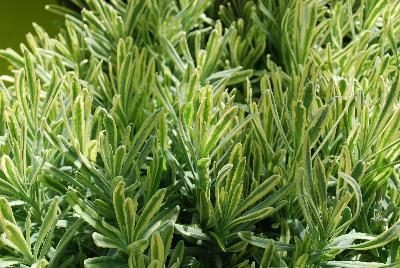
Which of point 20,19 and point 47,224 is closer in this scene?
point 47,224

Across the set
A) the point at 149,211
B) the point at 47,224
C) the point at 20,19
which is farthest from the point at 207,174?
the point at 20,19

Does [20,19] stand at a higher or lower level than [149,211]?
higher

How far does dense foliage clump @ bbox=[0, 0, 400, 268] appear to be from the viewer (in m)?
0.60

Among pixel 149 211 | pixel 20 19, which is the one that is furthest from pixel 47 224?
pixel 20 19

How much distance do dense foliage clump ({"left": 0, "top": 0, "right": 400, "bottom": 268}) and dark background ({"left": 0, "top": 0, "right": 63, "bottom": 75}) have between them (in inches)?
34.7

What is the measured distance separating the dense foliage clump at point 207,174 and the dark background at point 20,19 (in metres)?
0.88

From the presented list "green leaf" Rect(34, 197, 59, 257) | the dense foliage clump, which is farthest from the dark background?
"green leaf" Rect(34, 197, 59, 257)

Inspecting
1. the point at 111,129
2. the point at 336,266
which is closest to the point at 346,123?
the point at 336,266

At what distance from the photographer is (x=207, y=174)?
2.20ft

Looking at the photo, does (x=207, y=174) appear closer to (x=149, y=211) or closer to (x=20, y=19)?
(x=149, y=211)

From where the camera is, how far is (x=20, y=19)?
170 centimetres

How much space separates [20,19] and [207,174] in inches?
49.6

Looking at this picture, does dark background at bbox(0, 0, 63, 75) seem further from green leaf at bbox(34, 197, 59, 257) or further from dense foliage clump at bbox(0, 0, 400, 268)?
green leaf at bbox(34, 197, 59, 257)

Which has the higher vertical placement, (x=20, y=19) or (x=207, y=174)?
(x=20, y=19)
